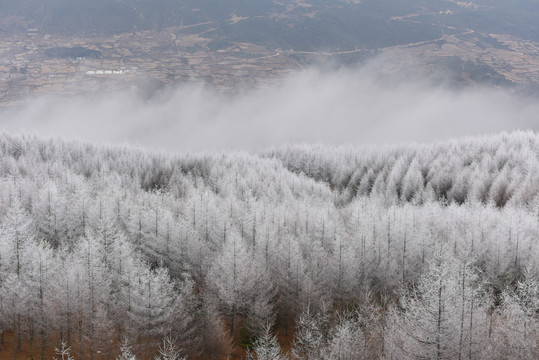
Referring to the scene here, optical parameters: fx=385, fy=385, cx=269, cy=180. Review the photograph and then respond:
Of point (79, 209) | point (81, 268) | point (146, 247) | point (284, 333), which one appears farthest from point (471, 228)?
point (79, 209)

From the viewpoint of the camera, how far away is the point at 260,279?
58.3 metres

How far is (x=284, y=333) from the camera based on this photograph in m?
58.7

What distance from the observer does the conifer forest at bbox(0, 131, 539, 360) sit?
3916 cm

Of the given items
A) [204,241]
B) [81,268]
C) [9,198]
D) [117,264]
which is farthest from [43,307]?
[9,198]

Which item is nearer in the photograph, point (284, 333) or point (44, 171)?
point (284, 333)

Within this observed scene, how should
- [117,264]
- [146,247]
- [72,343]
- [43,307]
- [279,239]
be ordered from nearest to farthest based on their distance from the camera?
[43,307] → [72,343] → [117,264] → [146,247] → [279,239]

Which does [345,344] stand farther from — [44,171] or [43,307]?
[44,171]

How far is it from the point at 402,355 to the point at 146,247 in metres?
49.1

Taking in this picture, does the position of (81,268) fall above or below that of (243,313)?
above

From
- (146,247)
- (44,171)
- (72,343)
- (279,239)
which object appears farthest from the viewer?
(44,171)

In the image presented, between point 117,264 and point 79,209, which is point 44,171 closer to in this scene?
point 79,209

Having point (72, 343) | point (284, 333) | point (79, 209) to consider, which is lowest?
point (284, 333)

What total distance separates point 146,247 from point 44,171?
80.1 m

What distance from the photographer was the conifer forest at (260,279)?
39.2 meters
